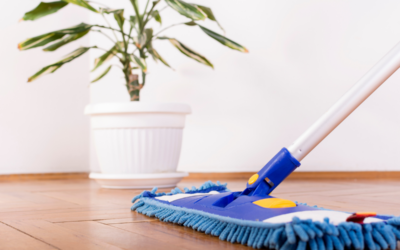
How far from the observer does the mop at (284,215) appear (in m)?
0.44

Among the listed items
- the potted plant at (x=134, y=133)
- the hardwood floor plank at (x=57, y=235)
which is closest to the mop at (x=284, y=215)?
the hardwood floor plank at (x=57, y=235)

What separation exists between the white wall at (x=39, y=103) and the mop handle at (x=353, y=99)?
5.13 feet

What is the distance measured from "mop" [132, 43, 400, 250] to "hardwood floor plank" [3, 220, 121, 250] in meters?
0.15

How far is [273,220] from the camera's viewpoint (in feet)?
1.65

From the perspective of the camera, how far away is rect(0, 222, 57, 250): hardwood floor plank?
0.51 m

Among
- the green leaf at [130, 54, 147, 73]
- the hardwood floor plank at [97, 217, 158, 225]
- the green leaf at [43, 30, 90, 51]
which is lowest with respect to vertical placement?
the hardwood floor plank at [97, 217, 158, 225]

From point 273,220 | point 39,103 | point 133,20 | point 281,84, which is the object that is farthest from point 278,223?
point 39,103

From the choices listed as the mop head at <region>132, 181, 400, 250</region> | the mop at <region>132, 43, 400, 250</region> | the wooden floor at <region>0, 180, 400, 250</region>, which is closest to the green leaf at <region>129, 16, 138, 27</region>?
the wooden floor at <region>0, 180, 400, 250</region>

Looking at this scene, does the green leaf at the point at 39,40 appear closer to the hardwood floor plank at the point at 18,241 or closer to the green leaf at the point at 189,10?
the green leaf at the point at 189,10

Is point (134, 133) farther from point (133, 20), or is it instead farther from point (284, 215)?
point (284, 215)

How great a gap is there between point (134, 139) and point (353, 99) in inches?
32.6

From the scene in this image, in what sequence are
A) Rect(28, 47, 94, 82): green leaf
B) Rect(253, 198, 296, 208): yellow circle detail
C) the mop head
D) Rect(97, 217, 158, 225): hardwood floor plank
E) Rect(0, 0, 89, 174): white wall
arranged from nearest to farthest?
the mop head → Rect(253, 198, 296, 208): yellow circle detail → Rect(97, 217, 158, 225): hardwood floor plank → Rect(28, 47, 94, 82): green leaf → Rect(0, 0, 89, 174): white wall

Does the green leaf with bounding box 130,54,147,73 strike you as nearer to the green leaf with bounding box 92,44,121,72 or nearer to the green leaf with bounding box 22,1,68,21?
the green leaf with bounding box 92,44,121,72

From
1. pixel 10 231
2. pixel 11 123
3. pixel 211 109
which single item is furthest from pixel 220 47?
pixel 10 231
